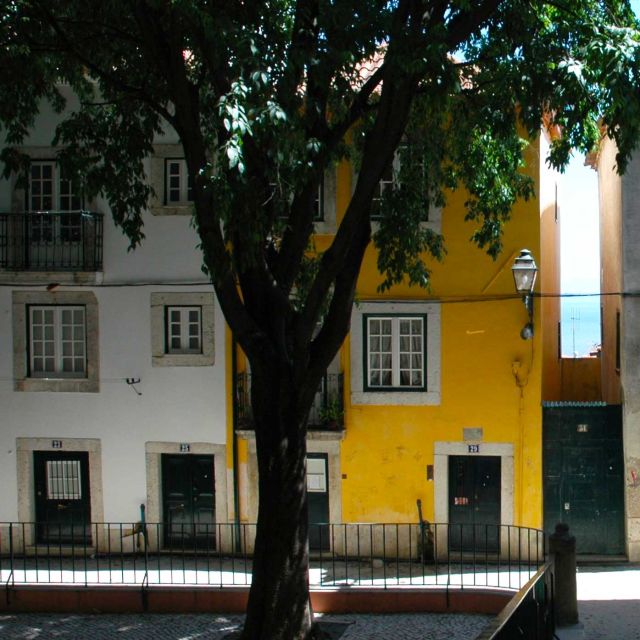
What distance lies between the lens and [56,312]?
54.0 ft

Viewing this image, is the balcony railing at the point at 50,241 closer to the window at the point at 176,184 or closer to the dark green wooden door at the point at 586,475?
the window at the point at 176,184

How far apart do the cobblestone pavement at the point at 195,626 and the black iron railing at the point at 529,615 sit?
2.86m

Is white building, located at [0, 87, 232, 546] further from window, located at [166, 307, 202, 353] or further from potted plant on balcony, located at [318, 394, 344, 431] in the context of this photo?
potted plant on balcony, located at [318, 394, 344, 431]

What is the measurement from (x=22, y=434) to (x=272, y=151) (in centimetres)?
945

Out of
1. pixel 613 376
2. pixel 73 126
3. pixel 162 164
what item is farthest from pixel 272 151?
pixel 613 376

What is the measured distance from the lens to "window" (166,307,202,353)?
53.6 ft

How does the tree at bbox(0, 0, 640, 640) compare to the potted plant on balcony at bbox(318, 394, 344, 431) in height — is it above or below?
above

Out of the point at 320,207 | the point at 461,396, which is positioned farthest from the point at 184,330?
the point at 461,396

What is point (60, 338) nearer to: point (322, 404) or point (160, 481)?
point (160, 481)

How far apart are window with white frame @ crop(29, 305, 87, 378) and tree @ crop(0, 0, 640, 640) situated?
16.2ft

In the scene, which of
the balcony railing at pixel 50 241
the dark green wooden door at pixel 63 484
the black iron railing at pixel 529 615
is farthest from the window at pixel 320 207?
the black iron railing at pixel 529 615

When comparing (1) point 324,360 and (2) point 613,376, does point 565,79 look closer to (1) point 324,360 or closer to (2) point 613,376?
(1) point 324,360

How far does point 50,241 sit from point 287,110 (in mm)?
8392

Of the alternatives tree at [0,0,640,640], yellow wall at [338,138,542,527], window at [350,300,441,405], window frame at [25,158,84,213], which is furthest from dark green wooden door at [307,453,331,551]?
window frame at [25,158,84,213]
